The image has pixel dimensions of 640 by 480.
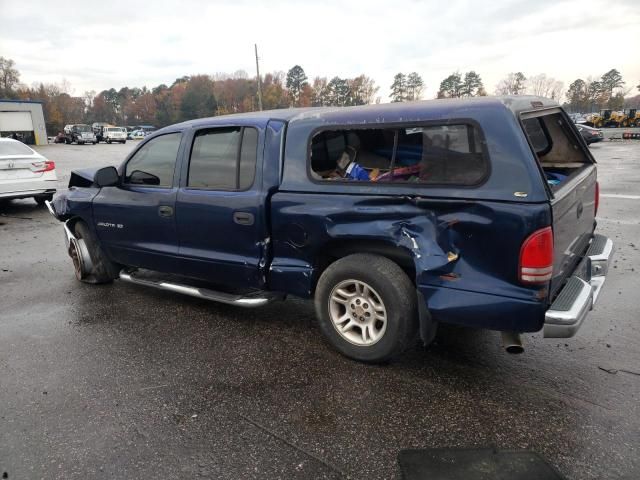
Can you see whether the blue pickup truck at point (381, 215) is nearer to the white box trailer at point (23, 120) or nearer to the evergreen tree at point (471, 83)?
the white box trailer at point (23, 120)

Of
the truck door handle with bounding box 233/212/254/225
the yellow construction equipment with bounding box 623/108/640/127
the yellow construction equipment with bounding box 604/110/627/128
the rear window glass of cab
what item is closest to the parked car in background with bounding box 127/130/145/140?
the yellow construction equipment with bounding box 604/110/627/128

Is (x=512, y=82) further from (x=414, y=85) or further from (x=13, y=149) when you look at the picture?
(x=13, y=149)

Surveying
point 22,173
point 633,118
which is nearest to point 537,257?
point 22,173

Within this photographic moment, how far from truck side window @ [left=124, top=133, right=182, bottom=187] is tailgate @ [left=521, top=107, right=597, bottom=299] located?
9.70 feet

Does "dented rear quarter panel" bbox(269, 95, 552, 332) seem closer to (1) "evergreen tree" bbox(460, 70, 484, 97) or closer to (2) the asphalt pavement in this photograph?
(2) the asphalt pavement

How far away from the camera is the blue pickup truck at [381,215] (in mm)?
2758

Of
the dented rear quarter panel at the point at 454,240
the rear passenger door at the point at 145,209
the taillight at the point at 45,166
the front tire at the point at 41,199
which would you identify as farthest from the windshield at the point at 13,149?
the dented rear quarter panel at the point at 454,240

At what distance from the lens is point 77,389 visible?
10.6 feet

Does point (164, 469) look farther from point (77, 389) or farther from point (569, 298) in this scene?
point (569, 298)

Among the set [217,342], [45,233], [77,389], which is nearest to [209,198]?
[217,342]

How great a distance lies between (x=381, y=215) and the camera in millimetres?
3131

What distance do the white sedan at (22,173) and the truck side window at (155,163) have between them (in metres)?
6.58

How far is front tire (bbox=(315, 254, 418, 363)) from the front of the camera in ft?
10.4

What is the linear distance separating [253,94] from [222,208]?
100223mm
